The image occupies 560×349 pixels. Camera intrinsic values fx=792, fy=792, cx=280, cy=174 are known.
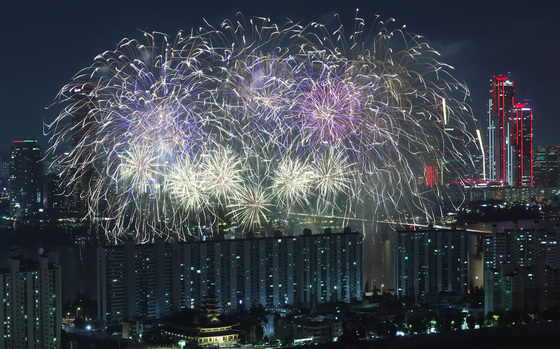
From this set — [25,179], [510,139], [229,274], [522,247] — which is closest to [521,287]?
[522,247]

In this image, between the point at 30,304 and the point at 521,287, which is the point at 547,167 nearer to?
the point at 521,287

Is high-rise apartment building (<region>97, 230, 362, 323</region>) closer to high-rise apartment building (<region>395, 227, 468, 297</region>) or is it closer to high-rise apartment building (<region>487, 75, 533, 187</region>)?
high-rise apartment building (<region>395, 227, 468, 297</region>)

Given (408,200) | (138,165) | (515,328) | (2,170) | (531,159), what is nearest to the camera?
(515,328)

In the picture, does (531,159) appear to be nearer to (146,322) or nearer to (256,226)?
(256,226)

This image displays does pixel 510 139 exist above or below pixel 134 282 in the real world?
above

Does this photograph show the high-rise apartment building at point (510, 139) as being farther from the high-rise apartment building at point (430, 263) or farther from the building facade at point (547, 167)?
the high-rise apartment building at point (430, 263)

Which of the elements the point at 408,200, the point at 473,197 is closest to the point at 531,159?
the point at 473,197
